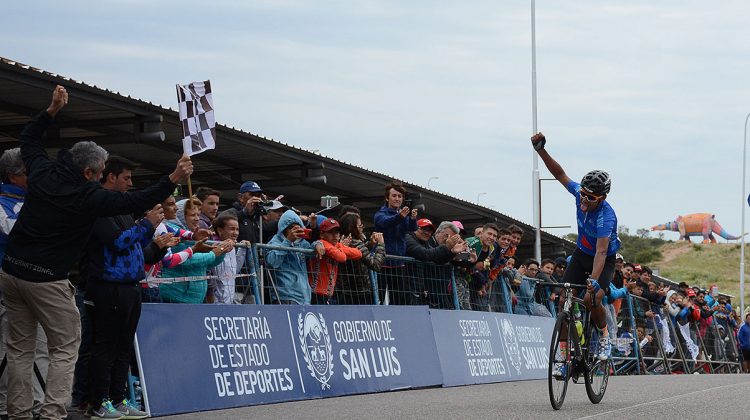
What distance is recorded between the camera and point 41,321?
8617mm

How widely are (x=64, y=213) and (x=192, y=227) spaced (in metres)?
3.97

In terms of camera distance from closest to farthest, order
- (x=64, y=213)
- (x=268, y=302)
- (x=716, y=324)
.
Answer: (x=64, y=213) → (x=268, y=302) → (x=716, y=324)

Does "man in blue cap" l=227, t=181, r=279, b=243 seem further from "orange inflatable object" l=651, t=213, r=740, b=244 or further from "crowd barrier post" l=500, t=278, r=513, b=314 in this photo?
"orange inflatable object" l=651, t=213, r=740, b=244

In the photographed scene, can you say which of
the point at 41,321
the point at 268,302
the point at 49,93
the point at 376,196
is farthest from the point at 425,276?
the point at 376,196

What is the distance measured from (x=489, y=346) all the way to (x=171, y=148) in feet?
25.7

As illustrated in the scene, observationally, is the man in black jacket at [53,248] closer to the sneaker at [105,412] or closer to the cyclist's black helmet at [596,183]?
the sneaker at [105,412]

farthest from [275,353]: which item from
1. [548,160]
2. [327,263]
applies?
[548,160]

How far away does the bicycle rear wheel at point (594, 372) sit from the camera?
37.6ft

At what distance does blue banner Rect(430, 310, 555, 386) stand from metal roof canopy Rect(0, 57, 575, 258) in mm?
5899

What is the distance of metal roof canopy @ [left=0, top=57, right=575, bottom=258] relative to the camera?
17.5 m

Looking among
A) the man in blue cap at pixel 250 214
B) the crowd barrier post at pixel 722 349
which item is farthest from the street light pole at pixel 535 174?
the man in blue cap at pixel 250 214

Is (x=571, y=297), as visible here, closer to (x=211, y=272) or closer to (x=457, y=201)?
(x=211, y=272)

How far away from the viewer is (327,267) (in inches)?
544

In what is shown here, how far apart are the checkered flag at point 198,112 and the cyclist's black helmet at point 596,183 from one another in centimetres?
409
